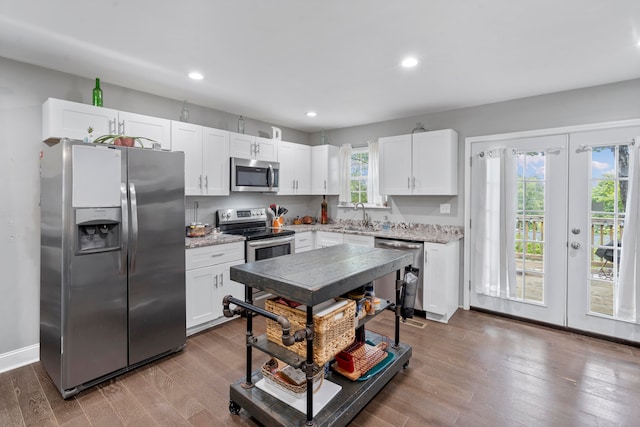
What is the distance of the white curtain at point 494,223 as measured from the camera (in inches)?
139

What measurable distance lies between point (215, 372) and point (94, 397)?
0.81 m

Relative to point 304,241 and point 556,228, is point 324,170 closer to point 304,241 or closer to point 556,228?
point 304,241

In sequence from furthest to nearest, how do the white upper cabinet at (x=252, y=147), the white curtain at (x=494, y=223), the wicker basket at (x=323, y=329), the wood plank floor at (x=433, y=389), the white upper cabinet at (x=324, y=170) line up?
the white upper cabinet at (x=324, y=170) → the white upper cabinet at (x=252, y=147) → the white curtain at (x=494, y=223) → the wood plank floor at (x=433, y=389) → the wicker basket at (x=323, y=329)

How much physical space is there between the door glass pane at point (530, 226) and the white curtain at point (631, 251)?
0.64 meters

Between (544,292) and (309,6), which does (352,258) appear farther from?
(544,292)

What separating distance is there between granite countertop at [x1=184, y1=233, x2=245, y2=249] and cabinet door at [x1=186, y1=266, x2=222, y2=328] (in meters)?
0.26

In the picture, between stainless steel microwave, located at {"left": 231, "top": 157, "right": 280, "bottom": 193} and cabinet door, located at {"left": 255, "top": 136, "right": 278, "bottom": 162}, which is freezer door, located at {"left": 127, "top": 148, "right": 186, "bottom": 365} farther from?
cabinet door, located at {"left": 255, "top": 136, "right": 278, "bottom": 162}

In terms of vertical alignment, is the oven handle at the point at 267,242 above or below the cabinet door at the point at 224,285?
above

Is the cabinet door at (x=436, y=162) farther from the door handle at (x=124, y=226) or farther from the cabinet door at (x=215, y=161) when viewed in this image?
the door handle at (x=124, y=226)

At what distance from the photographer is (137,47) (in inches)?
92.1

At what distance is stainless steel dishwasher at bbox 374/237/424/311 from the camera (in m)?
3.59

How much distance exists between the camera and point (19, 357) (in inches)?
102

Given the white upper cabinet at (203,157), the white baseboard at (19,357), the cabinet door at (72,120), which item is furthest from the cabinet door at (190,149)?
the white baseboard at (19,357)

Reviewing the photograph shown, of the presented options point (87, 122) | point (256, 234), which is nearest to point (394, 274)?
point (256, 234)
